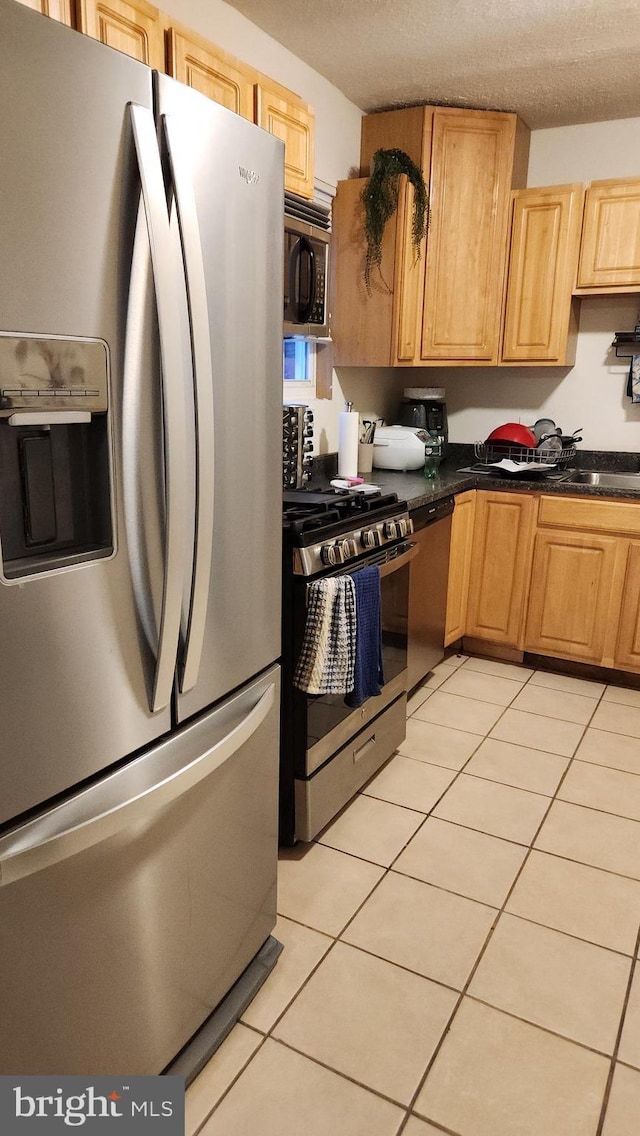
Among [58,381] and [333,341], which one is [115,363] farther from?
[333,341]

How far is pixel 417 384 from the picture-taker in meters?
4.10

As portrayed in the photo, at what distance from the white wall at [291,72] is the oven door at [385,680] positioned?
1766 millimetres

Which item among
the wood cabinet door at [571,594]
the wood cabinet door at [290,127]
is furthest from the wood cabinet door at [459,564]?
the wood cabinet door at [290,127]

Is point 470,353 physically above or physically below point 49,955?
above

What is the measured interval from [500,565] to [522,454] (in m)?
0.60

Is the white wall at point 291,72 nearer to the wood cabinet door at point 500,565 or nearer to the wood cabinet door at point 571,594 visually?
the wood cabinet door at point 500,565

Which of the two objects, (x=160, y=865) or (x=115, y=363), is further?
(x=160, y=865)

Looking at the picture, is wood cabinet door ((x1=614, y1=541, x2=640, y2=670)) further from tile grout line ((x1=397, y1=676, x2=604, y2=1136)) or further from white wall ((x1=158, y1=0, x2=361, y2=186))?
white wall ((x1=158, y1=0, x2=361, y2=186))

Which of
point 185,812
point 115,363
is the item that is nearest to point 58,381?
point 115,363

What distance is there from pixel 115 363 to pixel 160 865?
0.85 metres

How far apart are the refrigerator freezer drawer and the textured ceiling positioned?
7.50ft

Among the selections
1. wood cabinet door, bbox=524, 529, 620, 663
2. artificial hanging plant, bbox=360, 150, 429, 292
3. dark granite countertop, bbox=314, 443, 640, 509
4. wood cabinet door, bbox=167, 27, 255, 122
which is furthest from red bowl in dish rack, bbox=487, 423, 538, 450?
wood cabinet door, bbox=167, 27, 255, 122

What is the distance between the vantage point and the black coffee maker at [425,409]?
3770 mm

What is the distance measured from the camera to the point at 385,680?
250cm
